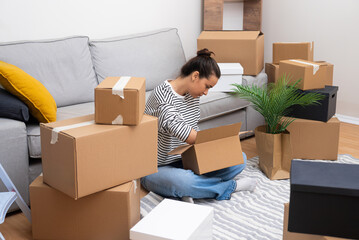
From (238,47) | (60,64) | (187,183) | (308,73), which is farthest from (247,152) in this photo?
(60,64)

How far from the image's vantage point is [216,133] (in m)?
2.13

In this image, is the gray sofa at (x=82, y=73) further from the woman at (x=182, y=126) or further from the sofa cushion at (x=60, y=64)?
the woman at (x=182, y=126)

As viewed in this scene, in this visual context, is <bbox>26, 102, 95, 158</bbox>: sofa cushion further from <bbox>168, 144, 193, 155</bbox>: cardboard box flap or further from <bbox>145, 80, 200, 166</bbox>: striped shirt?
<bbox>168, 144, 193, 155</bbox>: cardboard box flap

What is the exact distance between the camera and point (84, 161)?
5.33ft

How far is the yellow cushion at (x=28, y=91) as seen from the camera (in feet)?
6.83

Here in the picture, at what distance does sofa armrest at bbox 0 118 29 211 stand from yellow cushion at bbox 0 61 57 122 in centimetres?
12

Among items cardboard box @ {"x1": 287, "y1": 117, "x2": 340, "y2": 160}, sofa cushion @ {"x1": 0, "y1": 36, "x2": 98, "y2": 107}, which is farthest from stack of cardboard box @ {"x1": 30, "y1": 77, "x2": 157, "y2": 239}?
cardboard box @ {"x1": 287, "y1": 117, "x2": 340, "y2": 160}

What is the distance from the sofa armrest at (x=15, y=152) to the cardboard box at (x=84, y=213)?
0.92ft

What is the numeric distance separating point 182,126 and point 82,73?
0.97m

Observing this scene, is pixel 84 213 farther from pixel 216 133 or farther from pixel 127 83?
pixel 216 133

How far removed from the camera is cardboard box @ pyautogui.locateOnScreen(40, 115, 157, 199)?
1.62 m

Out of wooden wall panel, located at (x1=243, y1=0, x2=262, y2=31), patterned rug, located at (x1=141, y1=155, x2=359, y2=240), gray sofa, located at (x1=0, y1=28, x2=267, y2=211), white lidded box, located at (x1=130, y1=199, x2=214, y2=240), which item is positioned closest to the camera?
white lidded box, located at (x1=130, y1=199, x2=214, y2=240)

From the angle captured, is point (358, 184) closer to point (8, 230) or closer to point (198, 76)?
point (198, 76)

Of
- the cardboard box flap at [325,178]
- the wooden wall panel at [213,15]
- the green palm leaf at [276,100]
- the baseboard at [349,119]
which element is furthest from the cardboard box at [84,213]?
the baseboard at [349,119]
